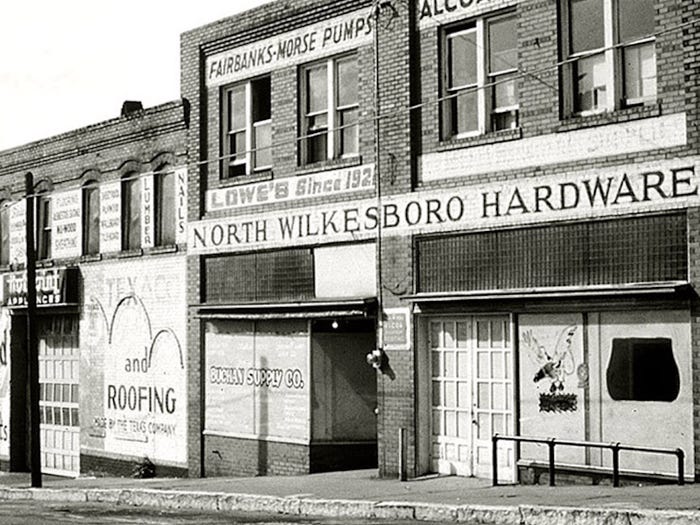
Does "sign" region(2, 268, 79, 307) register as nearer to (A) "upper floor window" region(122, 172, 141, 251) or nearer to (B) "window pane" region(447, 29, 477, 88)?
(A) "upper floor window" region(122, 172, 141, 251)

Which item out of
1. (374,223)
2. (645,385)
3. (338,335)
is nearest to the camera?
(645,385)

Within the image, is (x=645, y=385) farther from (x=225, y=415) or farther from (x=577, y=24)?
(x=225, y=415)

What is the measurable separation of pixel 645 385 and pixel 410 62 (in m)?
6.38

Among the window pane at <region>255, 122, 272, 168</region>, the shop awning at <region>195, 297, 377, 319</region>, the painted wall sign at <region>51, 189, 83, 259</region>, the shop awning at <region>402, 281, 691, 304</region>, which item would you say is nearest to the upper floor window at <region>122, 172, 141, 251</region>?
the painted wall sign at <region>51, 189, 83, 259</region>

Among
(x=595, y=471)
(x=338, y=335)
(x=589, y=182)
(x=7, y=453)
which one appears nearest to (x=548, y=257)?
(x=589, y=182)

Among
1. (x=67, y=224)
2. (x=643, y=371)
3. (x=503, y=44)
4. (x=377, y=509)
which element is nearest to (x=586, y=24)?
(x=503, y=44)

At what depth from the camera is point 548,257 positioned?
699 inches

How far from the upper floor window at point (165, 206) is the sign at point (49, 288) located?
11.8 ft

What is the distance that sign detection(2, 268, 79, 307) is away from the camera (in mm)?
28906

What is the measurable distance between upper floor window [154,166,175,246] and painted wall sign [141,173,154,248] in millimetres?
110

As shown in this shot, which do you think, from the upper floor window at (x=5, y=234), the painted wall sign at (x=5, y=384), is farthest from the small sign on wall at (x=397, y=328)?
the upper floor window at (x=5, y=234)

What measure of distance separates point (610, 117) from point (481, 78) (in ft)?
8.46

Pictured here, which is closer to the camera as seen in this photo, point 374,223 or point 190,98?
point 374,223

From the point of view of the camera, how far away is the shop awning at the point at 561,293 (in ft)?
52.3
